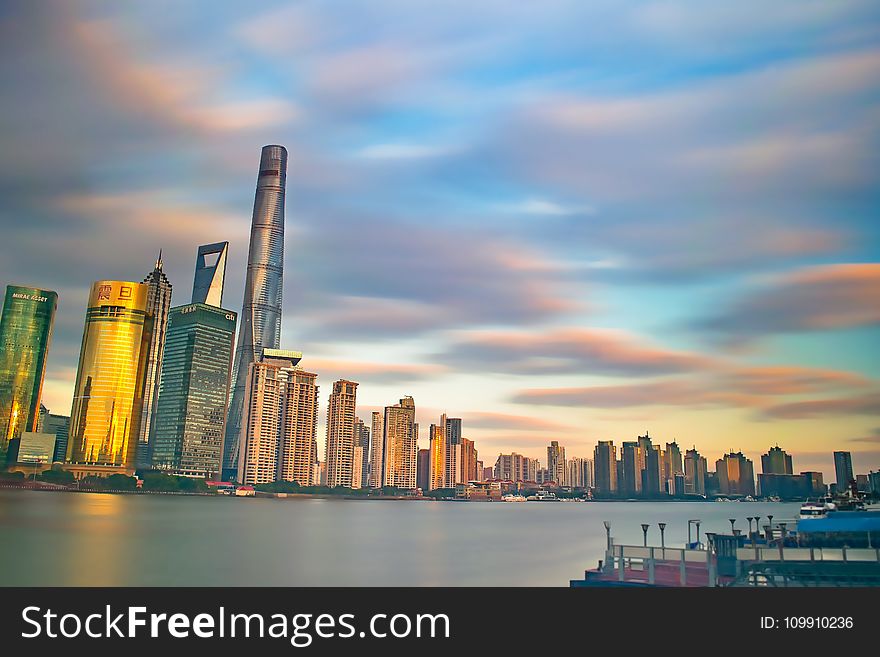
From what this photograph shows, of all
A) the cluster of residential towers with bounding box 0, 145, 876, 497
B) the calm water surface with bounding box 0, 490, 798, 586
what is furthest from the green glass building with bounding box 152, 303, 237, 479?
the calm water surface with bounding box 0, 490, 798, 586

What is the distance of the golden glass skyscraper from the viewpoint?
4026 inches

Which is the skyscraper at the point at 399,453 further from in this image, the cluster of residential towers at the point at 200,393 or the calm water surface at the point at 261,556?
the calm water surface at the point at 261,556

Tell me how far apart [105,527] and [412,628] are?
117 feet

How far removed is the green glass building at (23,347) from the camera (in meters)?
75.6

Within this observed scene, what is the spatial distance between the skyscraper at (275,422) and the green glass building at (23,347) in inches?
1908

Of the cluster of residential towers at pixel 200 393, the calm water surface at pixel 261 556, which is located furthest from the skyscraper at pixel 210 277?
the calm water surface at pixel 261 556

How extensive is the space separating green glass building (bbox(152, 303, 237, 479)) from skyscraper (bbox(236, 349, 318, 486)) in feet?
17.8

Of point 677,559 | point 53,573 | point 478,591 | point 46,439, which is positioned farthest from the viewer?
point 46,439

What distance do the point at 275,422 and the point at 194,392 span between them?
651 inches

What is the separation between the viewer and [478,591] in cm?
577

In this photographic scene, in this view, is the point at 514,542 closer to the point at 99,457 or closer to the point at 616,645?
the point at 616,645

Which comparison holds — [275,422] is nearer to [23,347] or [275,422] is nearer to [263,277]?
[263,277]

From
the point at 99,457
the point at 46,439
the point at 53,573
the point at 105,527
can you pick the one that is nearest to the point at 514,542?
the point at 105,527

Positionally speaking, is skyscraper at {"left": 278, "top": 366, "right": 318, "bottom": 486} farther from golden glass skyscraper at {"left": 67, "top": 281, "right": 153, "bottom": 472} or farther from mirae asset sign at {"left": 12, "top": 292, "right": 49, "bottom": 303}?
mirae asset sign at {"left": 12, "top": 292, "right": 49, "bottom": 303}
